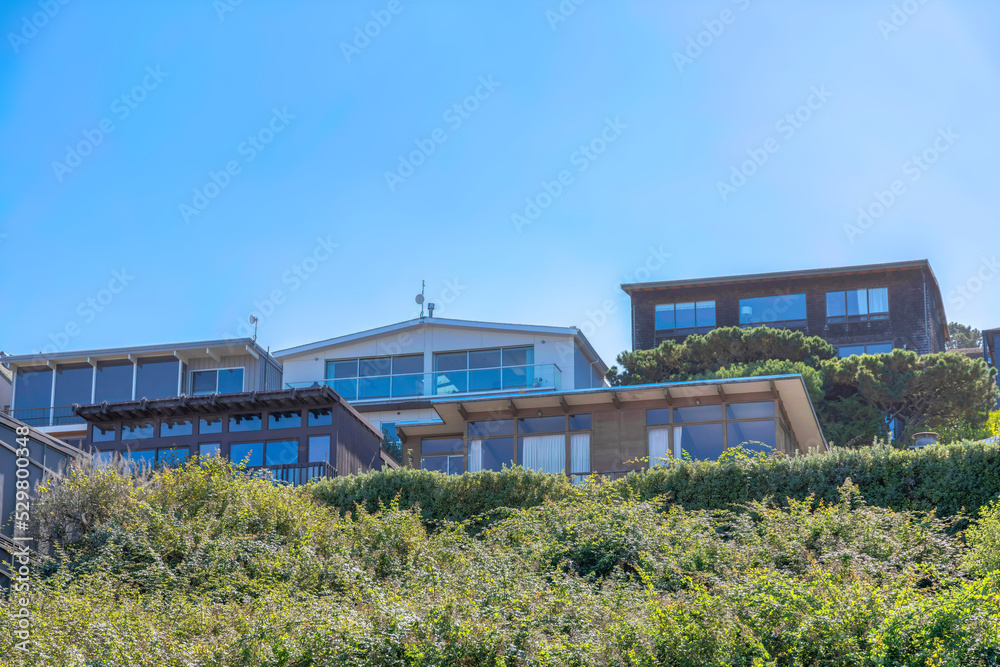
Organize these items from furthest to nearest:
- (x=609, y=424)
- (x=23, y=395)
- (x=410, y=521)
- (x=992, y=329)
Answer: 1. (x=992, y=329)
2. (x=23, y=395)
3. (x=609, y=424)
4. (x=410, y=521)

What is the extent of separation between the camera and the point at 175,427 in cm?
2688

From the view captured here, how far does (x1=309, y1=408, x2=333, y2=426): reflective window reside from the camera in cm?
2597

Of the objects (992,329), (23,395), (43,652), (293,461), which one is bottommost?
(43,652)

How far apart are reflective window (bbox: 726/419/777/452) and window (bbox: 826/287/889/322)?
2020cm

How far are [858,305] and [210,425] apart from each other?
25845 millimetres

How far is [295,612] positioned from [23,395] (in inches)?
1059

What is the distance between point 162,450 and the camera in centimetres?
2664

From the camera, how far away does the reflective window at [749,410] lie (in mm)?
23859

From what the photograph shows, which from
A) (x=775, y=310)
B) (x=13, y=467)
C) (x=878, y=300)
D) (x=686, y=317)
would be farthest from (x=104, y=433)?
(x=878, y=300)

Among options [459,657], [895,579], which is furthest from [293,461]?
[895,579]

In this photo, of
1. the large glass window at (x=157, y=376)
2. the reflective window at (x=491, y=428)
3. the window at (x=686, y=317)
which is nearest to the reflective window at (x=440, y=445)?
the reflective window at (x=491, y=428)

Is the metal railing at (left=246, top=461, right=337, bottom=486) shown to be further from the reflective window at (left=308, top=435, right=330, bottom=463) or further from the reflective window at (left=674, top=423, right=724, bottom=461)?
the reflective window at (left=674, top=423, right=724, bottom=461)

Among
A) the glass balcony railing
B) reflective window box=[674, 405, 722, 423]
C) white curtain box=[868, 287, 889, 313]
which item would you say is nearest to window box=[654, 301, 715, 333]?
white curtain box=[868, 287, 889, 313]

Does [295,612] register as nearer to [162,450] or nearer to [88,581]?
[88,581]
